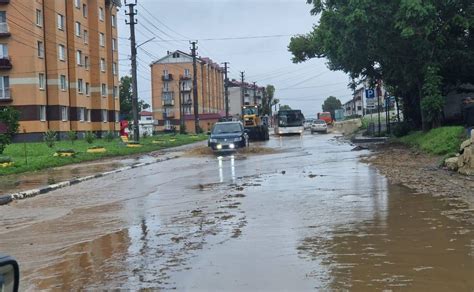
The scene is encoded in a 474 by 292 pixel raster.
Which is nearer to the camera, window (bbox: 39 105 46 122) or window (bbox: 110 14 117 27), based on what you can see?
window (bbox: 39 105 46 122)

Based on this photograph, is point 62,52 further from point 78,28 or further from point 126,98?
point 126,98

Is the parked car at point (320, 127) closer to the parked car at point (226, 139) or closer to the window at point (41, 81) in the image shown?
the window at point (41, 81)

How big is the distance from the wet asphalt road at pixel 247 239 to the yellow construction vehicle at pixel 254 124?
105 feet

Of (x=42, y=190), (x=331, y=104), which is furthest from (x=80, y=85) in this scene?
(x=331, y=104)

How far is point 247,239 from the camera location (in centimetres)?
789

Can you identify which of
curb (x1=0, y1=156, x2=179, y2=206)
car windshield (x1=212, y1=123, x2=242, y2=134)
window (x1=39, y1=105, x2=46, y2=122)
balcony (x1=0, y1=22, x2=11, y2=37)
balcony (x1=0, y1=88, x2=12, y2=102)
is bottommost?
curb (x1=0, y1=156, x2=179, y2=206)

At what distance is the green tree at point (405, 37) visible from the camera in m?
23.4

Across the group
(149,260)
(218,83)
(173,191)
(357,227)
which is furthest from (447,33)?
(218,83)

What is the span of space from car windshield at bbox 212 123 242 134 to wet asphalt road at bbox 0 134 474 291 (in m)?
18.1

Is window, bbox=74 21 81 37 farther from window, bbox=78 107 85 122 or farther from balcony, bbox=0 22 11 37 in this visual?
balcony, bbox=0 22 11 37

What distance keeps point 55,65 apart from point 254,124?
20679mm

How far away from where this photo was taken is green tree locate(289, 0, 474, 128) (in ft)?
76.8

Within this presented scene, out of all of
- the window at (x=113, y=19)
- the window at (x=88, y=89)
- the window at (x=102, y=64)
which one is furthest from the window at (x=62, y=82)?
the window at (x=113, y=19)

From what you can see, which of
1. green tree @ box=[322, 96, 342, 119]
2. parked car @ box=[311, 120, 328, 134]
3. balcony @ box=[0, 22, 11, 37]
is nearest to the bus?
parked car @ box=[311, 120, 328, 134]
